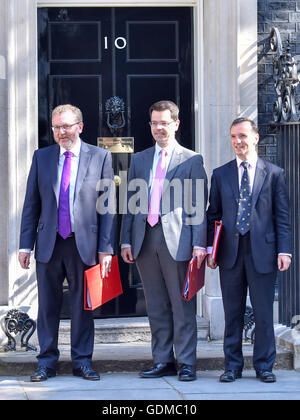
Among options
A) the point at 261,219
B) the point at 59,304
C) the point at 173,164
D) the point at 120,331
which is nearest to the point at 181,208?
the point at 173,164

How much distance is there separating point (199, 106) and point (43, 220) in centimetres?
236

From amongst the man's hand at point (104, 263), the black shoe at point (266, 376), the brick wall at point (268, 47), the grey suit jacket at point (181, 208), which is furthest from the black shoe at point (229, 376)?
the brick wall at point (268, 47)

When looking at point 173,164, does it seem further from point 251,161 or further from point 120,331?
point 120,331

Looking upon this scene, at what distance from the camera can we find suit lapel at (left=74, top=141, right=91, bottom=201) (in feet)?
22.6

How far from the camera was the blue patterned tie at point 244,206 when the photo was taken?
6852 millimetres

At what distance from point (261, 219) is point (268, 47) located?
2295 mm

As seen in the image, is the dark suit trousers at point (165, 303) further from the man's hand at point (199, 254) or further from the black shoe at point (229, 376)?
the black shoe at point (229, 376)

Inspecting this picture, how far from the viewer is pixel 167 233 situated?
6875 mm

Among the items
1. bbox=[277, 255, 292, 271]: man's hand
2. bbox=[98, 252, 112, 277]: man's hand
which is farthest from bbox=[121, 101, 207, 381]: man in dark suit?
bbox=[277, 255, 292, 271]: man's hand

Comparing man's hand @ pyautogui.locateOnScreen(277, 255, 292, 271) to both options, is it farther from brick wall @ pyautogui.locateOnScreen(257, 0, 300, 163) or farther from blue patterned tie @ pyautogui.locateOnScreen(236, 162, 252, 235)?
brick wall @ pyautogui.locateOnScreen(257, 0, 300, 163)

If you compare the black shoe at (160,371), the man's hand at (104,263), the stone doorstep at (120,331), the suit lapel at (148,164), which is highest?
the suit lapel at (148,164)

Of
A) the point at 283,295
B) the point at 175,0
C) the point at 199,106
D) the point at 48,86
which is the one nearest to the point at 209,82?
the point at 199,106

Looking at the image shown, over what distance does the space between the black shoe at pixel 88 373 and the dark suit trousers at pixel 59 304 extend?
0.04 metres

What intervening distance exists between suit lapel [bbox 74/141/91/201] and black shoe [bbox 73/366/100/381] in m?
1.31
